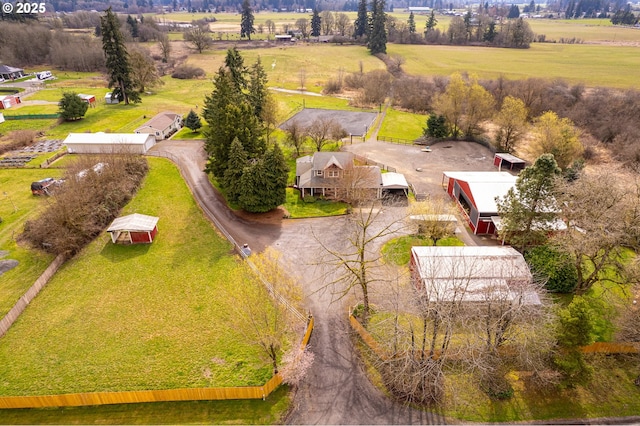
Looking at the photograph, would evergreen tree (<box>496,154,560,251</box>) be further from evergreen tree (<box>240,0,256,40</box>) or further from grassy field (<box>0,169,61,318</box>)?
evergreen tree (<box>240,0,256,40</box>)

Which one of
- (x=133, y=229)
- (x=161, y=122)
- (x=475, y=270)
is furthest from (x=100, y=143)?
(x=475, y=270)

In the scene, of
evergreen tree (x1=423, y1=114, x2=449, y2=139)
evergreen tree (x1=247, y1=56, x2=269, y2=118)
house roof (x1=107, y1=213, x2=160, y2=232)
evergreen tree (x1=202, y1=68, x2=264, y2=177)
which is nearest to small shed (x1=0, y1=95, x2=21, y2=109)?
evergreen tree (x1=247, y1=56, x2=269, y2=118)

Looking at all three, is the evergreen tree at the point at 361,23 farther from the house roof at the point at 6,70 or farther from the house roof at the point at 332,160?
the house roof at the point at 332,160

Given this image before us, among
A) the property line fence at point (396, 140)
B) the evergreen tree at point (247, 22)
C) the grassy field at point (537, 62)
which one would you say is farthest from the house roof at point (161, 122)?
the evergreen tree at point (247, 22)

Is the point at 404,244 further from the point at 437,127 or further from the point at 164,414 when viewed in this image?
the point at 437,127

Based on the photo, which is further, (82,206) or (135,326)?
(82,206)
